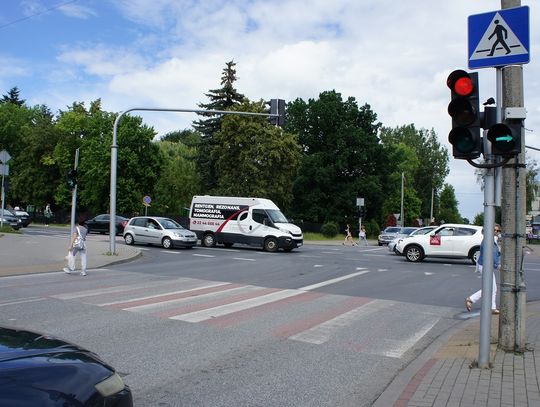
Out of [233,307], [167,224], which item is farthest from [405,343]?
[167,224]

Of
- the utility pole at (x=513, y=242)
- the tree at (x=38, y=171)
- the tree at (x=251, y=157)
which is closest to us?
the utility pole at (x=513, y=242)

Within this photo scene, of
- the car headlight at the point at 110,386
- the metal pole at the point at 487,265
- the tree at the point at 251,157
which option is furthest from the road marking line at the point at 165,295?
the tree at the point at 251,157

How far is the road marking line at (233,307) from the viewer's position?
29.7 feet

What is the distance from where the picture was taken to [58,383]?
8.90ft

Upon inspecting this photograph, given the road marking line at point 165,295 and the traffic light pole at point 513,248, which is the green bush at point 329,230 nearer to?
the road marking line at point 165,295

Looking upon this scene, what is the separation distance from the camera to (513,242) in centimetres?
642

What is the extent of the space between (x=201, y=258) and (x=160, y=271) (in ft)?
17.4

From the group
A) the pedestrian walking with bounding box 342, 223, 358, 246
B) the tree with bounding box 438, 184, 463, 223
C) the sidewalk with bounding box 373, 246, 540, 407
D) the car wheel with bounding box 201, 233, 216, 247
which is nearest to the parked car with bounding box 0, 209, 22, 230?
the car wheel with bounding box 201, 233, 216, 247

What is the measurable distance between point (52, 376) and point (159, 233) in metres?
24.8

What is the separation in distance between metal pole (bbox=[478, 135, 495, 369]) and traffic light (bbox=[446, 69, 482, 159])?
0.68ft

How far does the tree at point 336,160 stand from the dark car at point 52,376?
179 feet

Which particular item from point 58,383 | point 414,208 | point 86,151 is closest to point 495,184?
point 58,383

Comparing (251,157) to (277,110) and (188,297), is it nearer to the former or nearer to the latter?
(277,110)

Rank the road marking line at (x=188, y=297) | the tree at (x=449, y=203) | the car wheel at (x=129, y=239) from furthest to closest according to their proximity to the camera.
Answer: the tree at (x=449, y=203) → the car wheel at (x=129, y=239) → the road marking line at (x=188, y=297)
